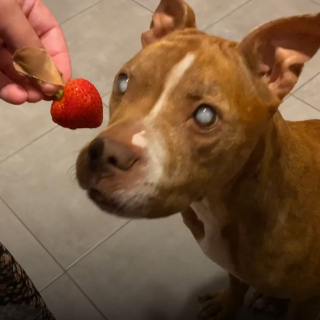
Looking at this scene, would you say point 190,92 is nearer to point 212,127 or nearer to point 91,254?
point 212,127

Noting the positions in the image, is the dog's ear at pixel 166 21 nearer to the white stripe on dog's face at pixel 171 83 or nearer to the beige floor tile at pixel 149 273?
the white stripe on dog's face at pixel 171 83

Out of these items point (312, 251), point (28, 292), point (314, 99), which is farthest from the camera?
point (314, 99)

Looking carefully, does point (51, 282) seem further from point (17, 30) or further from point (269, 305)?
point (17, 30)

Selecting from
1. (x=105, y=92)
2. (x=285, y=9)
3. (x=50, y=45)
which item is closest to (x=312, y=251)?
(x=50, y=45)

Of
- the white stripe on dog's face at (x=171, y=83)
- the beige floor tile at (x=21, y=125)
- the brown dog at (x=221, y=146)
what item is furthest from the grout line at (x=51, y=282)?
the white stripe on dog's face at (x=171, y=83)

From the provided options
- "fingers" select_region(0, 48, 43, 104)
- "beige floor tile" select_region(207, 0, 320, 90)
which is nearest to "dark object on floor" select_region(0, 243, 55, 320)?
"fingers" select_region(0, 48, 43, 104)

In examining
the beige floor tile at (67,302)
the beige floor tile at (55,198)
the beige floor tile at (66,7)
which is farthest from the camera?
the beige floor tile at (66,7)
